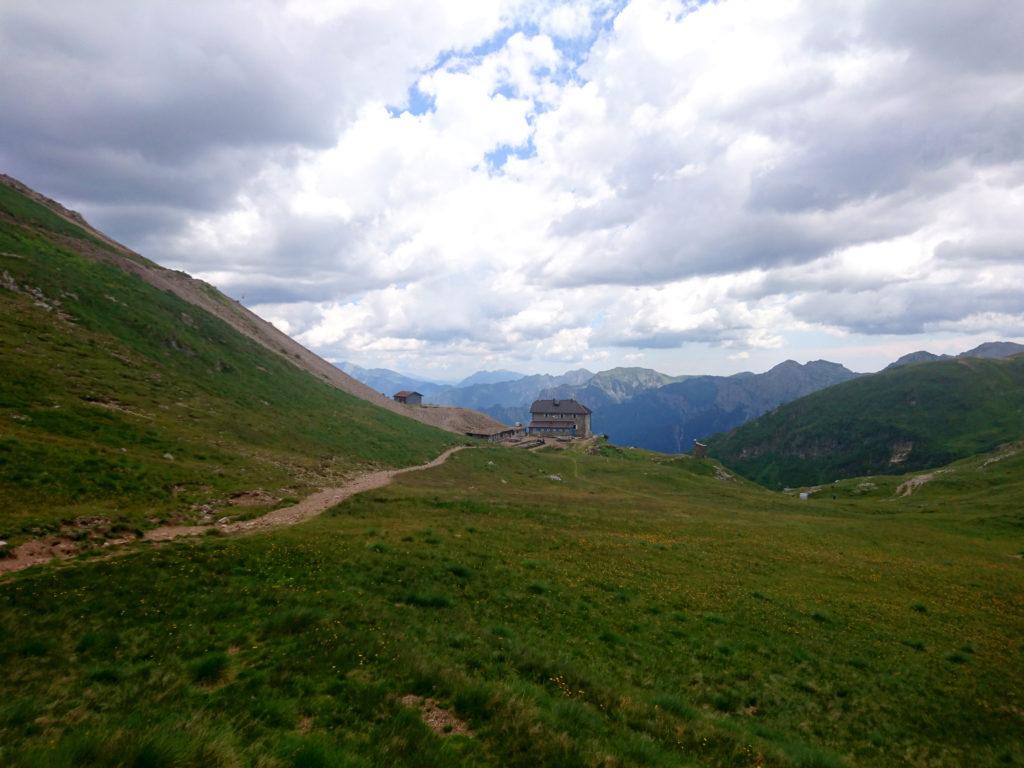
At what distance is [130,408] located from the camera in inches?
1558

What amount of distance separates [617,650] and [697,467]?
109223 mm

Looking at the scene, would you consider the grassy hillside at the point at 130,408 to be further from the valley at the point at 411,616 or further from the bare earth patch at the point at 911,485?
the bare earth patch at the point at 911,485

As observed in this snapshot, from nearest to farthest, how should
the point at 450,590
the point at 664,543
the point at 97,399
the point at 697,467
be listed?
1. the point at 450,590
2. the point at 664,543
3. the point at 97,399
4. the point at 697,467

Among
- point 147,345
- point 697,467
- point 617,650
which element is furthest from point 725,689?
point 697,467

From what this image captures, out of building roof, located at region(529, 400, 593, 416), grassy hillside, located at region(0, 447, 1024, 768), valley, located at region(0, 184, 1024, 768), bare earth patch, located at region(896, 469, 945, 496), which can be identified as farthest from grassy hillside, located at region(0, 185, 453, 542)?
building roof, located at region(529, 400, 593, 416)

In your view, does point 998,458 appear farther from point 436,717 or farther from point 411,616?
point 436,717

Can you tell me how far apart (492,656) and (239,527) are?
723 inches

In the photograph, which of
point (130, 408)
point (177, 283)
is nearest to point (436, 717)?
point (130, 408)

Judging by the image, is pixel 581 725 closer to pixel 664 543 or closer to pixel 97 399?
pixel 664 543

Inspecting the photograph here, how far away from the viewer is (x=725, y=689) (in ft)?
51.3

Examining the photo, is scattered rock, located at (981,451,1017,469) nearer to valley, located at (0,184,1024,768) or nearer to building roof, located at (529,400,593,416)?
valley, located at (0,184,1024,768)

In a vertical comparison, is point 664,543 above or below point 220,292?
below

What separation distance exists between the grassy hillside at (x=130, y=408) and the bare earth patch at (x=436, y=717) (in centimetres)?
1829

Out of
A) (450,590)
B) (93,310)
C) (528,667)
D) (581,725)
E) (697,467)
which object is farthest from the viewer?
(697,467)
